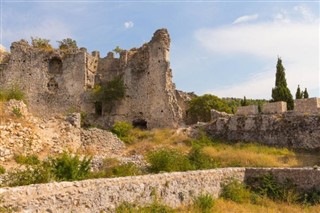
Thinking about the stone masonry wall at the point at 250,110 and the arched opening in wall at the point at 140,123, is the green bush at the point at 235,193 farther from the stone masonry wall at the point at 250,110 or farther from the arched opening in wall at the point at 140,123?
the arched opening in wall at the point at 140,123

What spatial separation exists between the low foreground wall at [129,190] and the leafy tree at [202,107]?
68.5ft

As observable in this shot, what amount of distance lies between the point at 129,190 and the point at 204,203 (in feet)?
9.15

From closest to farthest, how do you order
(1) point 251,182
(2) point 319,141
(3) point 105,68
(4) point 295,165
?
(1) point 251,182, (4) point 295,165, (2) point 319,141, (3) point 105,68

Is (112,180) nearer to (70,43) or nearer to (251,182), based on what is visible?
(251,182)

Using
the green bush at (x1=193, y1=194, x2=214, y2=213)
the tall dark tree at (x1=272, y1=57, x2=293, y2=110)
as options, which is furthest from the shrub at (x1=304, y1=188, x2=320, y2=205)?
the tall dark tree at (x1=272, y1=57, x2=293, y2=110)

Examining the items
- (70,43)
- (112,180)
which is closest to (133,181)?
(112,180)

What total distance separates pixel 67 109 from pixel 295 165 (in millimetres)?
20655

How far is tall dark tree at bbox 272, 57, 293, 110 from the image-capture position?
1382 inches

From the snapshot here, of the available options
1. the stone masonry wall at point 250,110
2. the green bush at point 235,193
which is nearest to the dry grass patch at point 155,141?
the stone masonry wall at point 250,110

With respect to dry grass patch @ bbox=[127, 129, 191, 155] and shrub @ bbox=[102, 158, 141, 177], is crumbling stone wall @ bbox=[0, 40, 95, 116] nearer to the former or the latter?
dry grass patch @ bbox=[127, 129, 191, 155]

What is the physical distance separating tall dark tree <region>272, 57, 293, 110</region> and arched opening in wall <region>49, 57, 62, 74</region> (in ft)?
65.9

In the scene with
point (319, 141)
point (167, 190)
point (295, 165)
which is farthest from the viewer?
point (319, 141)

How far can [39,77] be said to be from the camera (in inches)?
1308

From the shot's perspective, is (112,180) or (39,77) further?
(39,77)
